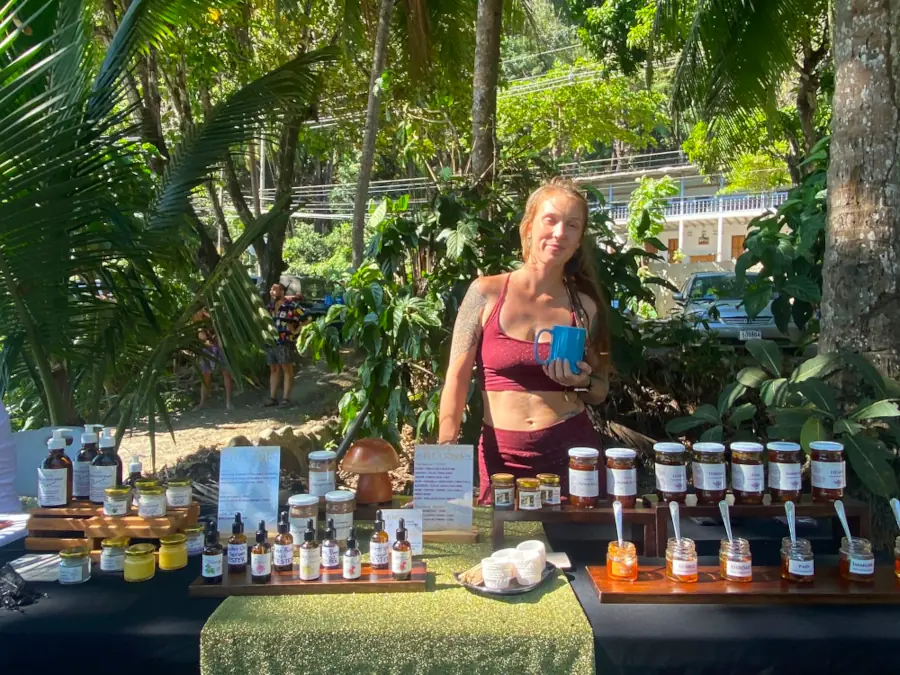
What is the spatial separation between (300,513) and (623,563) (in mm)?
754

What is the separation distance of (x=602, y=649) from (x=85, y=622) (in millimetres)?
1053

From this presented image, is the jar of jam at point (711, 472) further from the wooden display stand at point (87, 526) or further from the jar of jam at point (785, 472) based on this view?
the wooden display stand at point (87, 526)

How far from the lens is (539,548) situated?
5.70ft

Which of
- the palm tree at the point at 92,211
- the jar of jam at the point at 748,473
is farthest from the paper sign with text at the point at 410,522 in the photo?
the palm tree at the point at 92,211

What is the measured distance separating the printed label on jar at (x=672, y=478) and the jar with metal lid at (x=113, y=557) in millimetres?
1317

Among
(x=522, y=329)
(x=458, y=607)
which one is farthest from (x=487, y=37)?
(x=458, y=607)

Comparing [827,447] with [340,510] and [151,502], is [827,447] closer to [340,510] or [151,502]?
[340,510]

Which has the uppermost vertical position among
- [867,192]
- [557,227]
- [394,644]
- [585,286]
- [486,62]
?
[486,62]

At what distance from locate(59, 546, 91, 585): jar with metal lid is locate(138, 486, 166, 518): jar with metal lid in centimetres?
16

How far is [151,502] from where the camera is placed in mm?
1889

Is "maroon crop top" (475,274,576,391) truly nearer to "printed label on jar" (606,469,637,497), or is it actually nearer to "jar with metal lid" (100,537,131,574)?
"printed label on jar" (606,469,637,497)

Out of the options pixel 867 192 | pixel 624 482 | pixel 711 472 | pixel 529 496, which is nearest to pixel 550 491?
pixel 529 496

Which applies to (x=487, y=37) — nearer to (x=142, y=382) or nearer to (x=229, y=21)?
(x=142, y=382)

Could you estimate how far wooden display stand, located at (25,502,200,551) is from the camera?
74.7 inches
